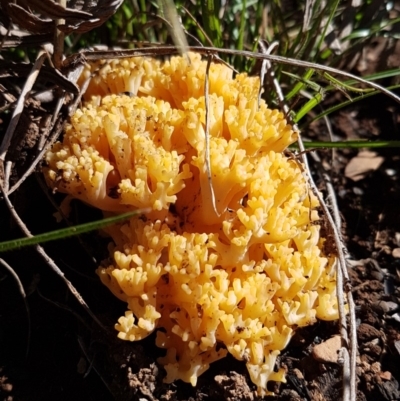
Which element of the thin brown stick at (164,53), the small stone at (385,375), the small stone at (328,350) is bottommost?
the small stone at (385,375)

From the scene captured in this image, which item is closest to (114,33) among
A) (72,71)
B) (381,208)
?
(72,71)

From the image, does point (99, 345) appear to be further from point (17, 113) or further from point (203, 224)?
point (17, 113)

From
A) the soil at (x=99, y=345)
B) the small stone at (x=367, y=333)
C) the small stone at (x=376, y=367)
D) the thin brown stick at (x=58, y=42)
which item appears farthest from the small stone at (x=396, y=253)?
the thin brown stick at (x=58, y=42)

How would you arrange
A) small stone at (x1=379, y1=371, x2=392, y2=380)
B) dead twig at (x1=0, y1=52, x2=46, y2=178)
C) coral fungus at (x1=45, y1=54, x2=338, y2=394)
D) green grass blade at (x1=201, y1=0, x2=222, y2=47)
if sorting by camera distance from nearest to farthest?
coral fungus at (x1=45, y1=54, x2=338, y2=394) → dead twig at (x1=0, y1=52, x2=46, y2=178) → small stone at (x1=379, y1=371, x2=392, y2=380) → green grass blade at (x1=201, y1=0, x2=222, y2=47)

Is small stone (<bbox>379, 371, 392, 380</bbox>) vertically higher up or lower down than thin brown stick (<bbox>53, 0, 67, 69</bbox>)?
lower down

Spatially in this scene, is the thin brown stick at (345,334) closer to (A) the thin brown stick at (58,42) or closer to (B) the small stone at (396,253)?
(B) the small stone at (396,253)

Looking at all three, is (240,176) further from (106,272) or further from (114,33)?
(114,33)

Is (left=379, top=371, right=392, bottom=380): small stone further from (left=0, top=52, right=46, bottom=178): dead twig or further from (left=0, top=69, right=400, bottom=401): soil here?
(left=0, top=52, right=46, bottom=178): dead twig

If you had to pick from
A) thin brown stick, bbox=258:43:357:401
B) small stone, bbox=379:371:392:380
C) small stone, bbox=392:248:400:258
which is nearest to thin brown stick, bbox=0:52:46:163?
thin brown stick, bbox=258:43:357:401

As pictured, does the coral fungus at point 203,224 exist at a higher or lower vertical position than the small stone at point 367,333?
higher
